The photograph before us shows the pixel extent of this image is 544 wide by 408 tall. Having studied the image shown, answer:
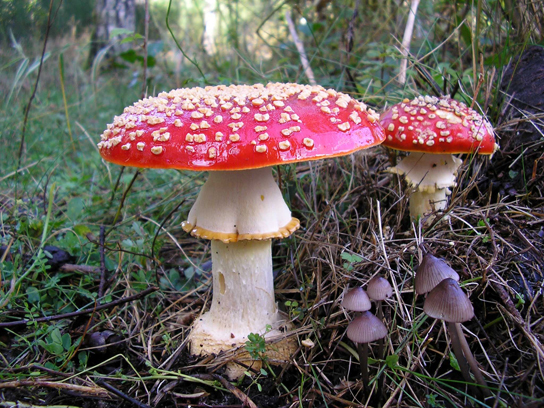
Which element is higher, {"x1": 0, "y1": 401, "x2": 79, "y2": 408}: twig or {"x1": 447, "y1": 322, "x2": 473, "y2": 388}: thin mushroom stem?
{"x1": 447, "y1": 322, "x2": 473, "y2": 388}: thin mushroom stem

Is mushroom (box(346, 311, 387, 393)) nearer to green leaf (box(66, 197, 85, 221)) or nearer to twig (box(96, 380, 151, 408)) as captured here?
twig (box(96, 380, 151, 408))

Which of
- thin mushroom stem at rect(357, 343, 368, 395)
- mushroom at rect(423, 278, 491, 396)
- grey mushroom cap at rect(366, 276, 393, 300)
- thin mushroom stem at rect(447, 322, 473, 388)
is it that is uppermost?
mushroom at rect(423, 278, 491, 396)

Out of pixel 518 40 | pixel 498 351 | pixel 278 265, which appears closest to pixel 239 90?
pixel 278 265

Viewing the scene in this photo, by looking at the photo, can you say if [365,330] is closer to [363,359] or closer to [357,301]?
[357,301]

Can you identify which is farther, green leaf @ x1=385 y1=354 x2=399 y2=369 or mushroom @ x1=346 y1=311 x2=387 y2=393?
green leaf @ x1=385 y1=354 x2=399 y2=369

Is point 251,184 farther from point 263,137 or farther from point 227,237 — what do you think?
point 263,137

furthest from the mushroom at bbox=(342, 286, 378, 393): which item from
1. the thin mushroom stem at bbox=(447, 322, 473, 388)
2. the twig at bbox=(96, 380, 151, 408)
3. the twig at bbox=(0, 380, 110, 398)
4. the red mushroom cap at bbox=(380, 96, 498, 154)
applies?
the twig at bbox=(0, 380, 110, 398)
